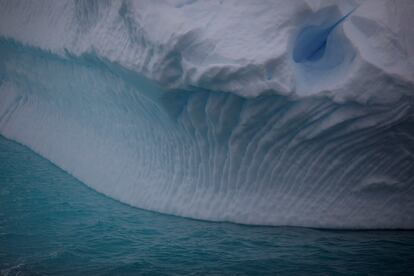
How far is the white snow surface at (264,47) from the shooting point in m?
3.47

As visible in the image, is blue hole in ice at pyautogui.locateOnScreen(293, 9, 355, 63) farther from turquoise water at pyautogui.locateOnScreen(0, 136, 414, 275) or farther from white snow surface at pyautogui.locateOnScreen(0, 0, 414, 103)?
turquoise water at pyautogui.locateOnScreen(0, 136, 414, 275)

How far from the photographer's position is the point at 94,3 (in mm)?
5066

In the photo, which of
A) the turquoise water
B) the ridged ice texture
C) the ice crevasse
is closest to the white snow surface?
the ice crevasse

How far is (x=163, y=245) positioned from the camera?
3.83 m

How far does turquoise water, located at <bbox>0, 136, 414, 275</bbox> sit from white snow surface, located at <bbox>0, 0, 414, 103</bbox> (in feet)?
4.43

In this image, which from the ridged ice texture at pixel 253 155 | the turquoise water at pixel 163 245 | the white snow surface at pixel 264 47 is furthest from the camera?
the ridged ice texture at pixel 253 155

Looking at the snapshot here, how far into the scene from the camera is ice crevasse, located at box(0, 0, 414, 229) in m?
3.54

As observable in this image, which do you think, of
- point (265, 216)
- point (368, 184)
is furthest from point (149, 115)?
point (368, 184)

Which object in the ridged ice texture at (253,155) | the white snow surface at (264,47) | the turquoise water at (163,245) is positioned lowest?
the turquoise water at (163,245)

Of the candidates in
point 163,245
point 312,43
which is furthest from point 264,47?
point 163,245

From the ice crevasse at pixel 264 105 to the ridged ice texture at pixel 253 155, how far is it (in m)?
0.01

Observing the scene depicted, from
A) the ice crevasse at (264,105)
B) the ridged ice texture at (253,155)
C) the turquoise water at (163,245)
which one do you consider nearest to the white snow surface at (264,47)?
the ice crevasse at (264,105)

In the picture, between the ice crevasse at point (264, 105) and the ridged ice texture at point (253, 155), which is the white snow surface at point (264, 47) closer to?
the ice crevasse at point (264, 105)

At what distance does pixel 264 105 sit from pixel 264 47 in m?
0.53
